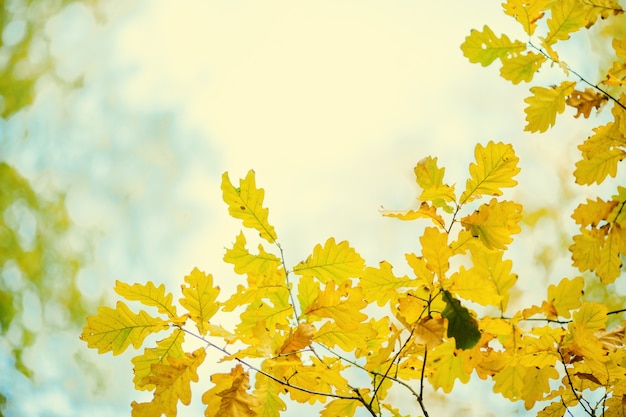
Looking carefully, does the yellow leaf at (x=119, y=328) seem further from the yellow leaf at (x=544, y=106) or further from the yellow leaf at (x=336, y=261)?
the yellow leaf at (x=544, y=106)

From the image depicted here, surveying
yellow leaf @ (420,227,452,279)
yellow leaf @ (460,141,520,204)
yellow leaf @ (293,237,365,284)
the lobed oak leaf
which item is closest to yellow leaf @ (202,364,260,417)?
yellow leaf @ (293,237,365,284)

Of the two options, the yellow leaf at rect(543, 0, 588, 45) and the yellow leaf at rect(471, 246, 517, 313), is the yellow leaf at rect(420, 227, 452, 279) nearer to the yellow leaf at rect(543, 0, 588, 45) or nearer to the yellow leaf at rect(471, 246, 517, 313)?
the yellow leaf at rect(471, 246, 517, 313)

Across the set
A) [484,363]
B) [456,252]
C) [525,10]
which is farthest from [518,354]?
[525,10]

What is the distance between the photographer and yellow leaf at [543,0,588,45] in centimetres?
90

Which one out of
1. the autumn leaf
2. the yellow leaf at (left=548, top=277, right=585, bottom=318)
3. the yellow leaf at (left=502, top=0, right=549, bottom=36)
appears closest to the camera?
the autumn leaf

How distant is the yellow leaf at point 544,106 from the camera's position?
0.98 m

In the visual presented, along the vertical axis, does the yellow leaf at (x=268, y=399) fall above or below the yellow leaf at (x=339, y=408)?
below

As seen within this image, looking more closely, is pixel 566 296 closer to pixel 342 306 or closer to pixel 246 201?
pixel 342 306

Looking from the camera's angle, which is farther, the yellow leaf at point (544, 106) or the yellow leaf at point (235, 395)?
the yellow leaf at point (544, 106)

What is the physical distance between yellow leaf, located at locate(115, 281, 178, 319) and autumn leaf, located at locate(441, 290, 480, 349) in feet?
1.44

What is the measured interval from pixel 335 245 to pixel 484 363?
0.31m

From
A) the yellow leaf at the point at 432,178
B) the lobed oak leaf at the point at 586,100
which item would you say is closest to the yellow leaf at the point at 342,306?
the yellow leaf at the point at 432,178

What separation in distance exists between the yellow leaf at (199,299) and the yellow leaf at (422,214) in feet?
0.99

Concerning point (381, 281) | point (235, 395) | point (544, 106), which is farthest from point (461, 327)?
point (544, 106)
